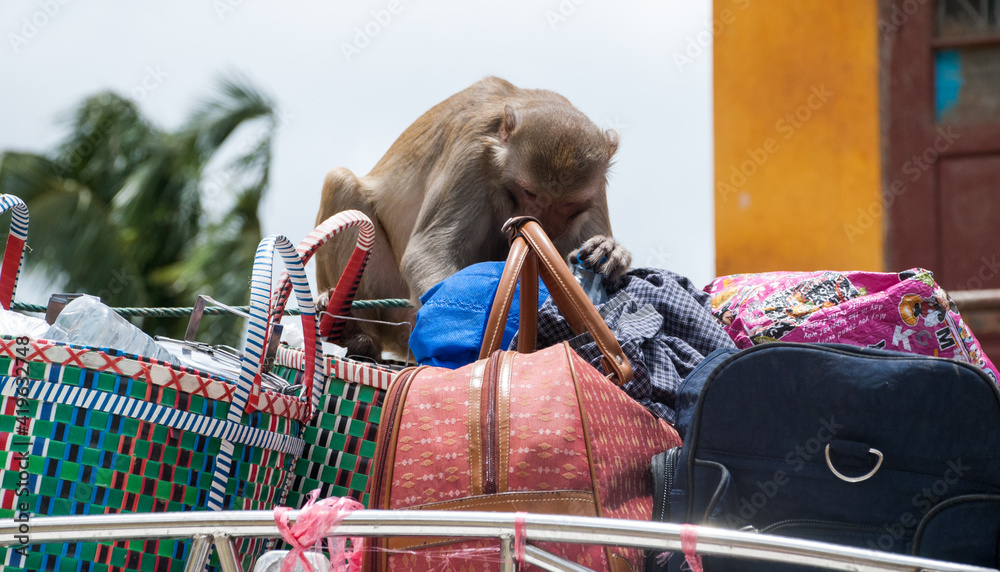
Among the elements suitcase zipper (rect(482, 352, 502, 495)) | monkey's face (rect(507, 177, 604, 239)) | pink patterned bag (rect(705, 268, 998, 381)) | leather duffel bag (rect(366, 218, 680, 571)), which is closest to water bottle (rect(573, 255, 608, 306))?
pink patterned bag (rect(705, 268, 998, 381))

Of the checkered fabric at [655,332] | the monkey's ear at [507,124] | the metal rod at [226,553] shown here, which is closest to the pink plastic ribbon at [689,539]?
the metal rod at [226,553]

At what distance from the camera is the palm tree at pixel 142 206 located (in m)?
10.3

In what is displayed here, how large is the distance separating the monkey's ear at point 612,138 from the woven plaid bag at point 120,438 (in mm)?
1800

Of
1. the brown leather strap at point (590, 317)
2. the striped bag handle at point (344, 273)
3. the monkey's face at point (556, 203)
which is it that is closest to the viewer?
the brown leather strap at point (590, 317)

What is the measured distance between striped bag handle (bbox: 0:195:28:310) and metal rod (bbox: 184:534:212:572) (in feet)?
2.98

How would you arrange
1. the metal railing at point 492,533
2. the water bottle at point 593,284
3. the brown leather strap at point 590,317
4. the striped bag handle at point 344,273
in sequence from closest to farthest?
the metal railing at point 492,533 < the brown leather strap at point 590,317 < the striped bag handle at point 344,273 < the water bottle at point 593,284

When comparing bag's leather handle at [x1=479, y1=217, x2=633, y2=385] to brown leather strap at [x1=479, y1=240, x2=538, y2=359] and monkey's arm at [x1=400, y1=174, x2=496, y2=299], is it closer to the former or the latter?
brown leather strap at [x1=479, y1=240, x2=538, y2=359]

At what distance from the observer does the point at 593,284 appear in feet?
6.65

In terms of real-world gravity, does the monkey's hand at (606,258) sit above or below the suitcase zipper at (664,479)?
above

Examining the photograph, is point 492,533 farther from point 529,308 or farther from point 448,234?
point 448,234

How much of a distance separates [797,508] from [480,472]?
0.43 meters

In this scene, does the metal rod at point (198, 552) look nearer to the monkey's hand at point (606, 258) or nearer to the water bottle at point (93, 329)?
the water bottle at point (93, 329)

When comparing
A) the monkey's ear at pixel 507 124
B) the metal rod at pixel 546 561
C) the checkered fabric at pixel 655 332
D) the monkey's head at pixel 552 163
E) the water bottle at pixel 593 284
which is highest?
the monkey's ear at pixel 507 124

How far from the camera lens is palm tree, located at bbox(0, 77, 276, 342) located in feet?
33.9
